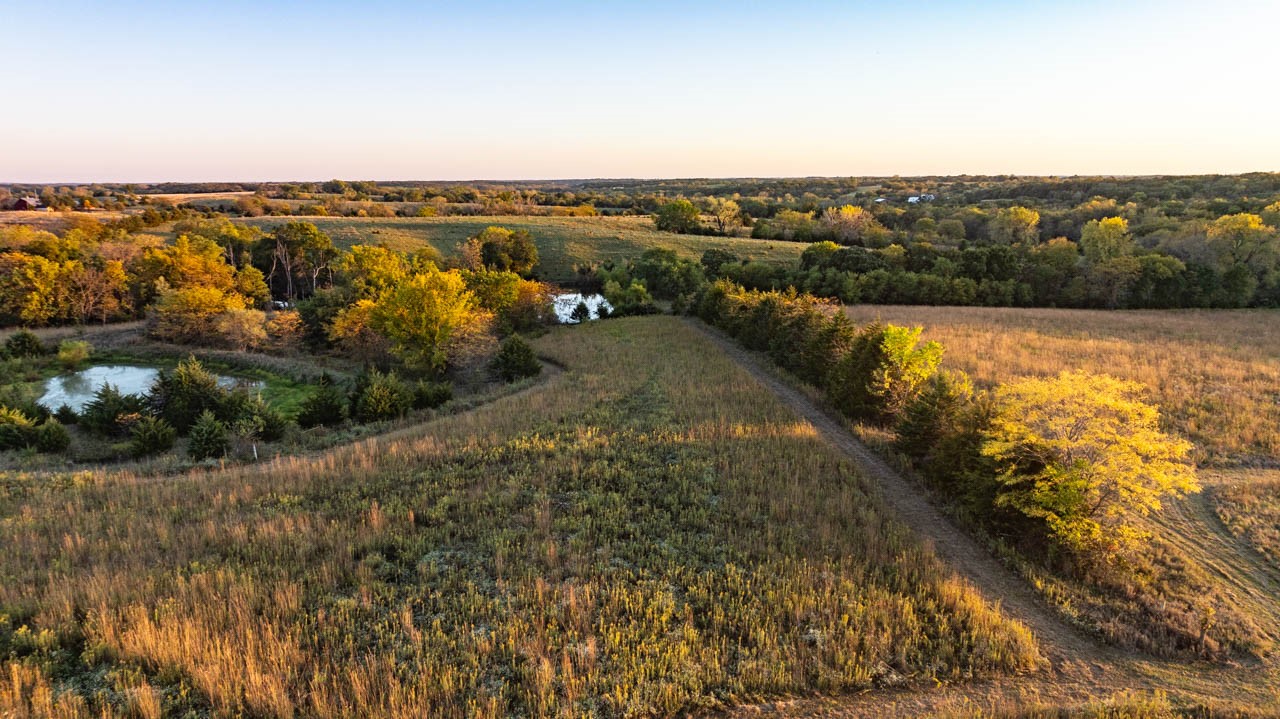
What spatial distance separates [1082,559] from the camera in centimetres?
1126

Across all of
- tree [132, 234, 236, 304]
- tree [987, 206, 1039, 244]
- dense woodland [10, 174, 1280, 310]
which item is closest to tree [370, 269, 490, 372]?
tree [132, 234, 236, 304]

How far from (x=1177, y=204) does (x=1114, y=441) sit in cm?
10106

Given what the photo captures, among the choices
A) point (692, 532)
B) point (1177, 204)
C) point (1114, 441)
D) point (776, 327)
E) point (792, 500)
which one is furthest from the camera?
point (1177, 204)

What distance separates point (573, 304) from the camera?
207ft

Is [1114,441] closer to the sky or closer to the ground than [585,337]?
closer to the sky

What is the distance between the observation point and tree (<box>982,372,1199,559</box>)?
1085cm

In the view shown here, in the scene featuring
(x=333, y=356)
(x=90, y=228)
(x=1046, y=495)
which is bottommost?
(x=333, y=356)

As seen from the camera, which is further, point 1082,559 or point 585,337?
point 585,337

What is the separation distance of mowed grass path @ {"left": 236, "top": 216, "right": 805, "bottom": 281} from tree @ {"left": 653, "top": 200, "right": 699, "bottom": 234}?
276 centimetres

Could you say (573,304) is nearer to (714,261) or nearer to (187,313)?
(714,261)

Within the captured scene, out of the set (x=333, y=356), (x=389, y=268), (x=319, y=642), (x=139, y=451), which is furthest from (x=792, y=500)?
(x=389, y=268)

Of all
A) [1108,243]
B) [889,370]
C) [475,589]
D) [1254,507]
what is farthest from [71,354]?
[1108,243]

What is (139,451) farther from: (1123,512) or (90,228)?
(90,228)

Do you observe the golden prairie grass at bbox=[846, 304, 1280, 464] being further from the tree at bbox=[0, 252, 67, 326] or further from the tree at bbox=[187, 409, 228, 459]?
the tree at bbox=[0, 252, 67, 326]
